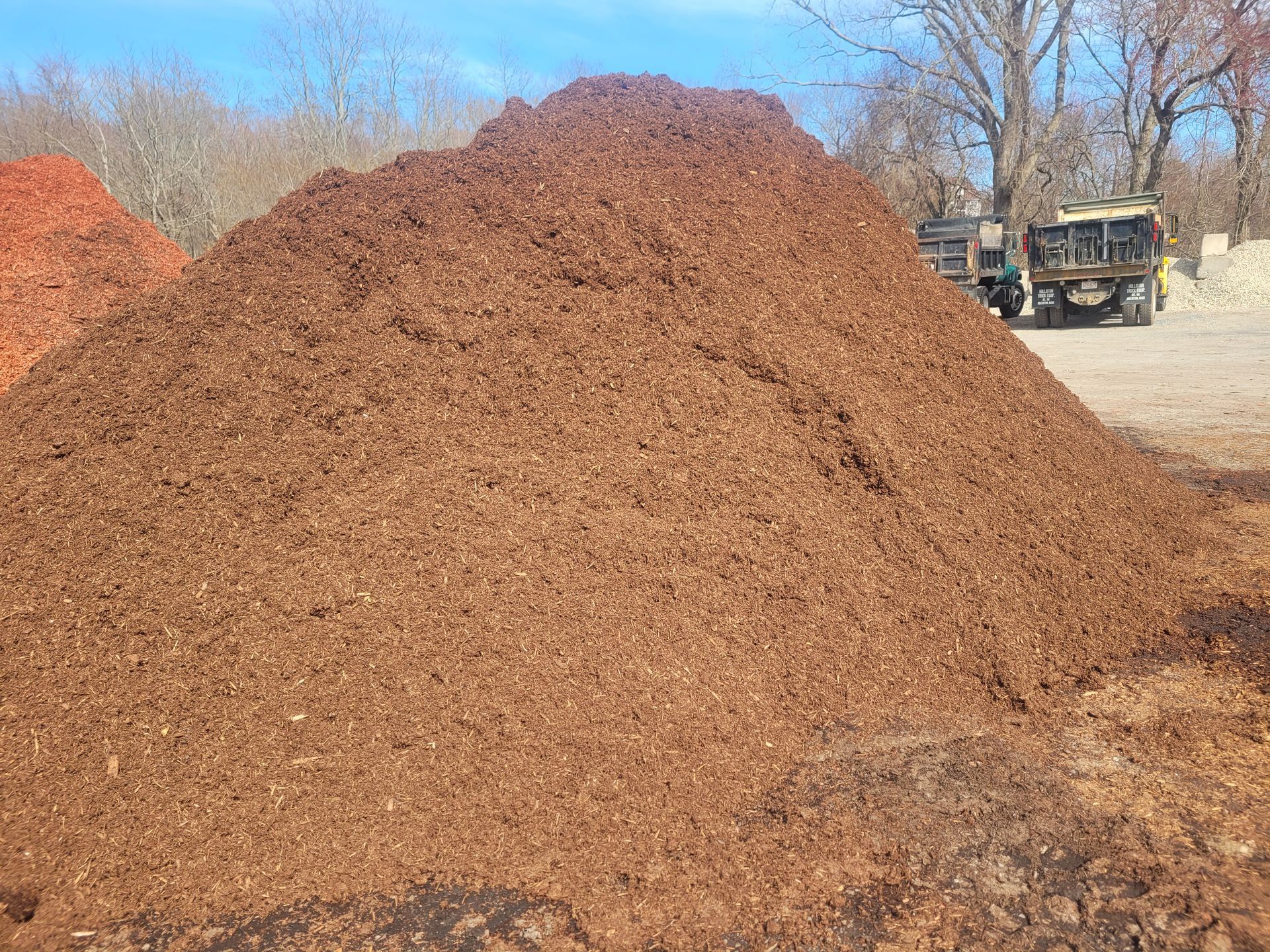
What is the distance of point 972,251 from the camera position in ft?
63.2

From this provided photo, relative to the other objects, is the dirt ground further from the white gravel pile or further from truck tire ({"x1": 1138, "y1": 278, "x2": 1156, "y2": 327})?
the white gravel pile

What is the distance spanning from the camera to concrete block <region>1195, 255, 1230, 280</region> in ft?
73.5

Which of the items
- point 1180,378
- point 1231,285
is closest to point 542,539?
point 1180,378

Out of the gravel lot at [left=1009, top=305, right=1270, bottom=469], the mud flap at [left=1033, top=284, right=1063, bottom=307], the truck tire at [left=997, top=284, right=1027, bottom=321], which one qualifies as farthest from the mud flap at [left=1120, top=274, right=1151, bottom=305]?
the truck tire at [left=997, top=284, right=1027, bottom=321]

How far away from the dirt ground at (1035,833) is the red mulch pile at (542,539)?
0.08 meters

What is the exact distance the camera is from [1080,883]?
2.23 metres

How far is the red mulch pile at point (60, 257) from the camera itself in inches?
315

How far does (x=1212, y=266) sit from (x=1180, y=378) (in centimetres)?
1545

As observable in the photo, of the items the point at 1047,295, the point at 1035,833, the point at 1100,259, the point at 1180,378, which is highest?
the point at 1100,259

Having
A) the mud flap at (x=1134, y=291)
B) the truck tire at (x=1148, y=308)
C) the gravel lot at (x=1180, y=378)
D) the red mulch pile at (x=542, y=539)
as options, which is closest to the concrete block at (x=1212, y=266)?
the gravel lot at (x=1180, y=378)

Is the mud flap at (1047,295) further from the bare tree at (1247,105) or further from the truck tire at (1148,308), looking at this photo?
the bare tree at (1247,105)

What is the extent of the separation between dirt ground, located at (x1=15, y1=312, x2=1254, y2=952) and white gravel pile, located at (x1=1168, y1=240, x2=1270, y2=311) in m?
21.8

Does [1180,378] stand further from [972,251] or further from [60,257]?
[60,257]

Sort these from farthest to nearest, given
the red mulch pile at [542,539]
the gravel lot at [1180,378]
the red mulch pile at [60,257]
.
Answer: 1. the red mulch pile at [60,257]
2. the gravel lot at [1180,378]
3. the red mulch pile at [542,539]
